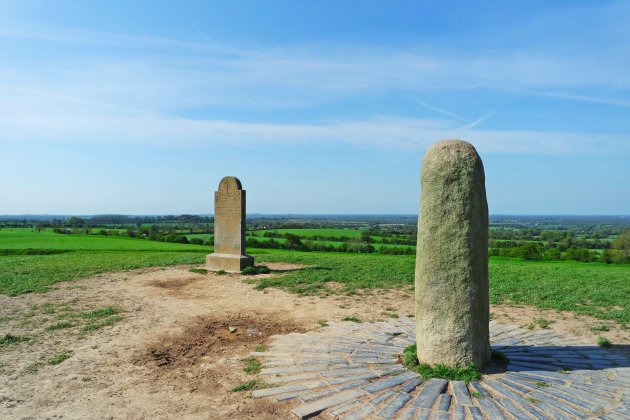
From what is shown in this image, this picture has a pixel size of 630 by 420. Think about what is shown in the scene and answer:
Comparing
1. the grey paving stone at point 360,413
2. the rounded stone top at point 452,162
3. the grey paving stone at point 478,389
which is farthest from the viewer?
the rounded stone top at point 452,162

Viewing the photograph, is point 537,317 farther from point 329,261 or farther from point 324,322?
point 329,261

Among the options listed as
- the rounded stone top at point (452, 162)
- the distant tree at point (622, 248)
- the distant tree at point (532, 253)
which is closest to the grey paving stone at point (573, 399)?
the rounded stone top at point (452, 162)

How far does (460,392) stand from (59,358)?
548 cm

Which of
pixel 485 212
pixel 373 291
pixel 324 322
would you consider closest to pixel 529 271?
pixel 373 291

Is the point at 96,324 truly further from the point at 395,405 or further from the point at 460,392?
the point at 460,392

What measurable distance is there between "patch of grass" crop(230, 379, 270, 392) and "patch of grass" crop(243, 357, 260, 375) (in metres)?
0.38

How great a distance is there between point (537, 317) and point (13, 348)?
31.2 feet

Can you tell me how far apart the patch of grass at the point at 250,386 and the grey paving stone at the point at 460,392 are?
7.07 ft

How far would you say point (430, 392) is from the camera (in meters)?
4.73

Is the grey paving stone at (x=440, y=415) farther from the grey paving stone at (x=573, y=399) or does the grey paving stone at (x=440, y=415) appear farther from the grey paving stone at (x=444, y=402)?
the grey paving stone at (x=573, y=399)

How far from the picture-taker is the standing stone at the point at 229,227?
50.3 feet

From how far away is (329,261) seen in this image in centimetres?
1803

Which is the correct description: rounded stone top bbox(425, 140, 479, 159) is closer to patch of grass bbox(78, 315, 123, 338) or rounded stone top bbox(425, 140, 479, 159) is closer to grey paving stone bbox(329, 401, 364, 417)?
Answer: grey paving stone bbox(329, 401, 364, 417)

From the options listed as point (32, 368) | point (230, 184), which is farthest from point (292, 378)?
point (230, 184)
